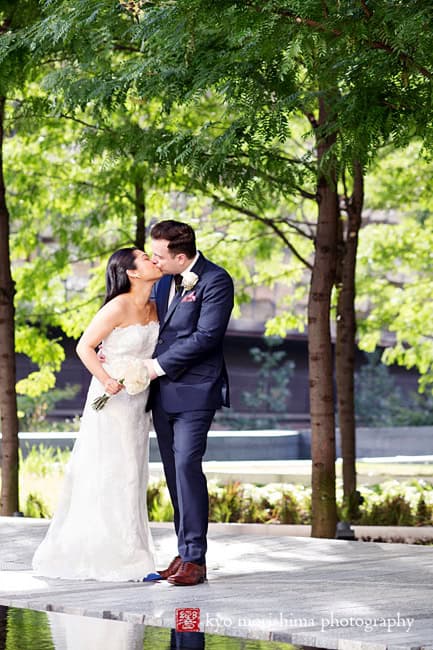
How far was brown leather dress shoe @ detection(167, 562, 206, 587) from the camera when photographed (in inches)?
347

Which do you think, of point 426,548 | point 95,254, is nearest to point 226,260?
point 95,254

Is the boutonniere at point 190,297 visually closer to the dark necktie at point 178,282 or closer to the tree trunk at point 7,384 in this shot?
the dark necktie at point 178,282

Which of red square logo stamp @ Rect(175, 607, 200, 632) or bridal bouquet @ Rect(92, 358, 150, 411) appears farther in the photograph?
bridal bouquet @ Rect(92, 358, 150, 411)

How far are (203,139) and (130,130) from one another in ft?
7.65

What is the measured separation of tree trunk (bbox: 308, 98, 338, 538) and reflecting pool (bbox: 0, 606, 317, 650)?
18.0 ft

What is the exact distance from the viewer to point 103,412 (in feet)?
31.5

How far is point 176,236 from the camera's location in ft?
29.8

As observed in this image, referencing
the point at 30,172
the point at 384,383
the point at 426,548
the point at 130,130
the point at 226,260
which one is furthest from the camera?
the point at 384,383

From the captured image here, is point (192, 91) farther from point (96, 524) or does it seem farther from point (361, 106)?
point (96, 524)

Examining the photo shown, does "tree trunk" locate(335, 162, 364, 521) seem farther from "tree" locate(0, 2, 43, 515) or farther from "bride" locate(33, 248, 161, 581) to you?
"bride" locate(33, 248, 161, 581)

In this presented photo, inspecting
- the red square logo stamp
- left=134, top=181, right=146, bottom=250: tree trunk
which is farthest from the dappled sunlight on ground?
left=134, top=181, right=146, bottom=250: tree trunk

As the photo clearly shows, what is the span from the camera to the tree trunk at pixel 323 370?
1289 cm

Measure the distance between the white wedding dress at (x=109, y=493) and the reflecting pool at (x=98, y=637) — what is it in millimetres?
1678

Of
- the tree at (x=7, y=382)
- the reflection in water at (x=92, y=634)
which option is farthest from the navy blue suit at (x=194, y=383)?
the tree at (x=7, y=382)
